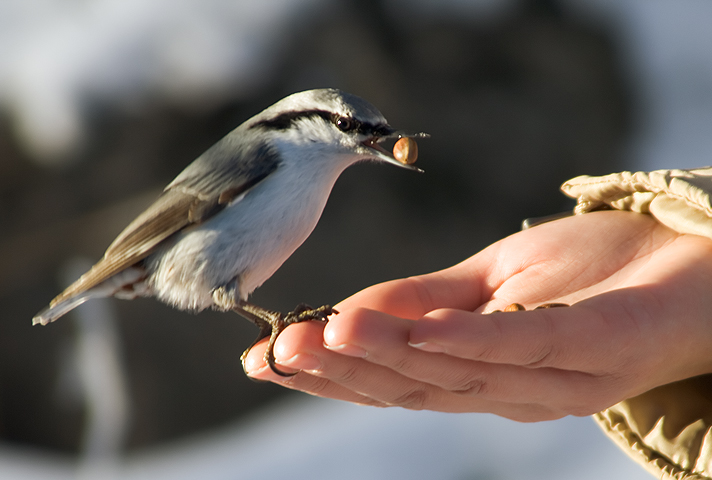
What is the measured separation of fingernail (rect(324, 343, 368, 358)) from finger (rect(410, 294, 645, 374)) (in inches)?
3.3

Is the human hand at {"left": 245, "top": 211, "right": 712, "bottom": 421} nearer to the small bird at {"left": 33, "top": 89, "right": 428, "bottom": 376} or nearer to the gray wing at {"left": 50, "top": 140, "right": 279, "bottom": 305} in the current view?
the small bird at {"left": 33, "top": 89, "right": 428, "bottom": 376}

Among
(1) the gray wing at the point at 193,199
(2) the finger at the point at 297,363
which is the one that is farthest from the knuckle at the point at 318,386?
(1) the gray wing at the point at 193,199

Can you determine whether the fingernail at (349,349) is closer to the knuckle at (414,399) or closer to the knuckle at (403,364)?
the knuckle at (403,364)

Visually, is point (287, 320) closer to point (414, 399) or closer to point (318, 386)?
point (318, 386)

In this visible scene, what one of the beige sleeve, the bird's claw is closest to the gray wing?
the bird's claw

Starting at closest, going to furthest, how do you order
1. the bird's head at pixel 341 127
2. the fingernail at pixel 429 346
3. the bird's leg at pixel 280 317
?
the fingernail at pixel 429 346
the bird's leg at pixel 280 317
the bird's head at pixel 341 127

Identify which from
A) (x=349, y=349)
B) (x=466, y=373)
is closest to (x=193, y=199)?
(x=349, y=349)

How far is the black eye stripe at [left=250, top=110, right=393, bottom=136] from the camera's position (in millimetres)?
1226

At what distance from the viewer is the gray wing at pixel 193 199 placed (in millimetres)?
1242

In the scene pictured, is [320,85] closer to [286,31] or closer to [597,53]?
[286,31]

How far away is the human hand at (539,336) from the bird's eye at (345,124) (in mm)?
379

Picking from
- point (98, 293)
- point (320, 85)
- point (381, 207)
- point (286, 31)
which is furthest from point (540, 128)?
point (98, 293)

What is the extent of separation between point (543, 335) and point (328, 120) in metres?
0.65

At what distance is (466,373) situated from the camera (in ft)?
3.20
